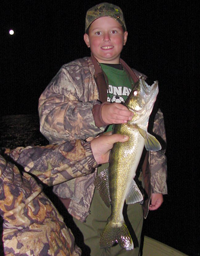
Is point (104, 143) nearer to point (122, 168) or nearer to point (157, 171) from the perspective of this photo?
point (122, 168)

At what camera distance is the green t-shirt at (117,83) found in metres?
2.52

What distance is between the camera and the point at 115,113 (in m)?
1.77

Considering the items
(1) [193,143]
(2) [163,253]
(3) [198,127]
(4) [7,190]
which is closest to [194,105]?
(3) [198,127]

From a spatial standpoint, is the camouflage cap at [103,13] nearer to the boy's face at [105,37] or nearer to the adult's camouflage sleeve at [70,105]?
the boy's face at [105,37]

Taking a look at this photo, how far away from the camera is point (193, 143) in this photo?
11203 millimetres

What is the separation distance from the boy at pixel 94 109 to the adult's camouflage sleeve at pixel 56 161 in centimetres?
25

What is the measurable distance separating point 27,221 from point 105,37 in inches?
79.0

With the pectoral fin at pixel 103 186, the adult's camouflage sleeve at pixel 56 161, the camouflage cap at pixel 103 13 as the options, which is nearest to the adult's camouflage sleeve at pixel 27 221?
the adult's camouflage sleeve at pixel 56 161

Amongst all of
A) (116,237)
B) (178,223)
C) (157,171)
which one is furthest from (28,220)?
(178,223)

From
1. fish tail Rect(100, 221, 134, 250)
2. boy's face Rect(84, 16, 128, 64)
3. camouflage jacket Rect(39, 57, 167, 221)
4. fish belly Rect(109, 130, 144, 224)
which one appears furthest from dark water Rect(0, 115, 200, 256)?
boy's face Rect(84, 16, 128, 64)

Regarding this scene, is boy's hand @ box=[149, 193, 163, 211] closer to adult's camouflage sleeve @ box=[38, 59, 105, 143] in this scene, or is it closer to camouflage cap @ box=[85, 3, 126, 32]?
adult's camouflage sleeve @ box=[38, 59, 105, 143]

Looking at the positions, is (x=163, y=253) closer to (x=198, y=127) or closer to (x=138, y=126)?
(x=138, y=126)

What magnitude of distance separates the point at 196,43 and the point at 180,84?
558cm

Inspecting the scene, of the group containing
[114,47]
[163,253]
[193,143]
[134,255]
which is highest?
[114,47]
